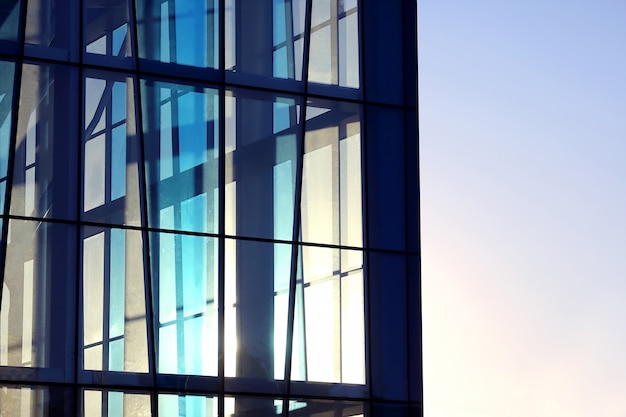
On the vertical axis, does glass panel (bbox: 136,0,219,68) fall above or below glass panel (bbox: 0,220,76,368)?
above

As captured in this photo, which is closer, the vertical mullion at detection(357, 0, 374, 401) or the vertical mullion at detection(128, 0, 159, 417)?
the vertical mullion at detection(128, 0, 159, 417)

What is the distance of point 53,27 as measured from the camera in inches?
1000

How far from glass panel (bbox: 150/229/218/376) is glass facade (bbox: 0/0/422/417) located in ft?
0.12

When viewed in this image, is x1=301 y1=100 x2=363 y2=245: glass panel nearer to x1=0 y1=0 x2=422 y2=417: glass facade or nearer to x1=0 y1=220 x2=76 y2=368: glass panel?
x1=0 y1=0 x2=422 y2=417: glass facade

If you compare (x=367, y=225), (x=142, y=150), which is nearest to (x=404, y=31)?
(x=367, y=225)

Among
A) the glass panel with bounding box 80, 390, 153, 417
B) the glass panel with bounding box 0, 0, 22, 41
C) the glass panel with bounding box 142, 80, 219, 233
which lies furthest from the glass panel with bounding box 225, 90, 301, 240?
the glass panel with bounding box 0, 0, 22, 41

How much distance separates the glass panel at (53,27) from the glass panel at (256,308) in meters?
4.80

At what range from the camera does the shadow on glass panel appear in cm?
2370

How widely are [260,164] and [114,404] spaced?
5.54 metres

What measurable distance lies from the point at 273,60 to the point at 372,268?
4616 millimetres

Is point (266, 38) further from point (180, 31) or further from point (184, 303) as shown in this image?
point (184, 303)

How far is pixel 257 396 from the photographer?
1011 inches

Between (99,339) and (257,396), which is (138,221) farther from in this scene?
(257,396)

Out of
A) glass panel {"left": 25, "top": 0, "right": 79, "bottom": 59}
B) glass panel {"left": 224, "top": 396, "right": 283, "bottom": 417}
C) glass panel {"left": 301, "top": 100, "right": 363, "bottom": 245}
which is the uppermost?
glass panel {"left": 25, "top": 0, "right": 79, "bottom": 59}
